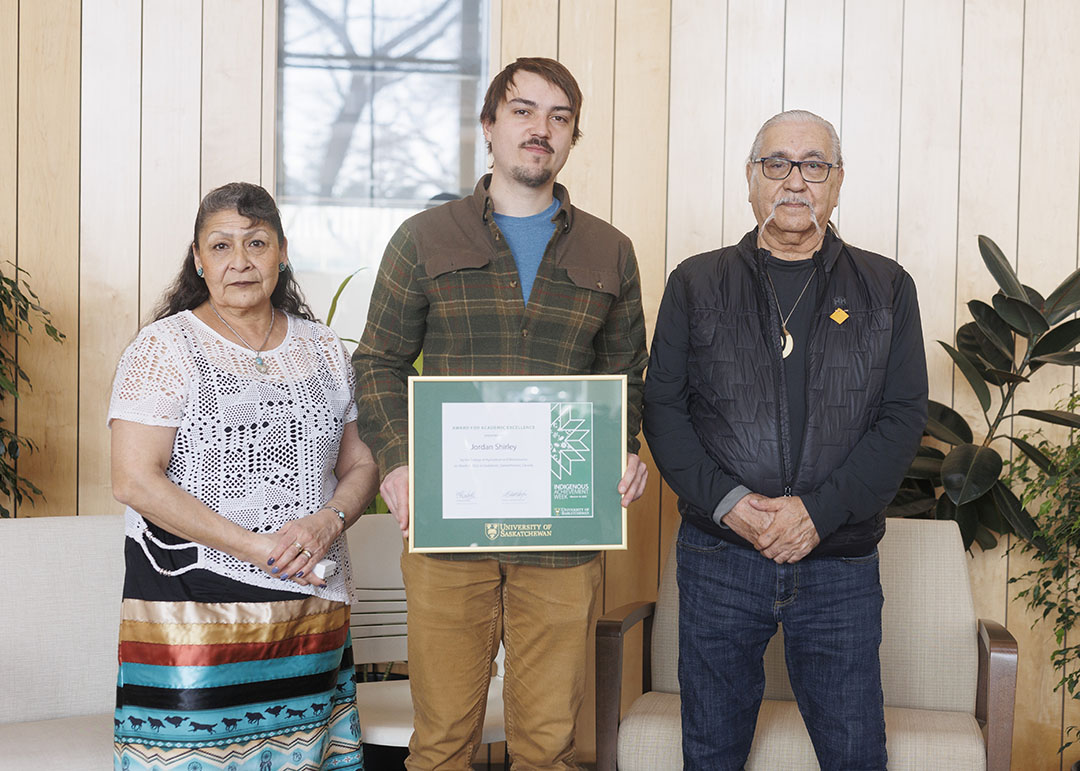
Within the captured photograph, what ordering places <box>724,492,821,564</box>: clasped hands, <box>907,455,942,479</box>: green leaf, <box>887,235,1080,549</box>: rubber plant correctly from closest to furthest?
<box>724,492,821,564</box>: clasped hands
<box>887,235,1080,549</box>: rubber plant
<box>907,455,942,479</box>: green leaf

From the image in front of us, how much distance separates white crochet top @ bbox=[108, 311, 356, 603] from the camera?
6.29ft

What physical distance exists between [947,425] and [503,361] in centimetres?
165

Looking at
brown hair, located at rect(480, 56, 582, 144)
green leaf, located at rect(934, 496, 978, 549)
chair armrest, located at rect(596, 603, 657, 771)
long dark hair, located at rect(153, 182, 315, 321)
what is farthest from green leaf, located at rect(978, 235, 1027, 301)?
long dark hair, located at rect(153, 182, 315, 321)

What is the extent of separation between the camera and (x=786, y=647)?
210 cm

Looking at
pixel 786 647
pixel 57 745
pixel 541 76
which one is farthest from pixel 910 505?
pixel 57 745

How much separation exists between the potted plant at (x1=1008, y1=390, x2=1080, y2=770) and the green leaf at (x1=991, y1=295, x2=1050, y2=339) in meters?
0.27

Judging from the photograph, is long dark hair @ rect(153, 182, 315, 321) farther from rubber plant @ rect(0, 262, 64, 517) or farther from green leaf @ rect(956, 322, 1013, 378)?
green leaf @ rect(956, 322, 1013, 378)

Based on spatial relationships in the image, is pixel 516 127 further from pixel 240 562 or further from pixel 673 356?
pixel 240 562

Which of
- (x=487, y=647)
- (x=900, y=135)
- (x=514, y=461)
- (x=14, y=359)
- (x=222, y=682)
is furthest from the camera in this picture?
(x=900, y=135)

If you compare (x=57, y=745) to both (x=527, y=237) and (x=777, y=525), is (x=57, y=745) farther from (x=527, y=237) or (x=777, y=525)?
(x=777, y=525)

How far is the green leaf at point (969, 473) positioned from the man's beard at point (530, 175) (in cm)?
150

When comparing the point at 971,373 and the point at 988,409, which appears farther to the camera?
the point at 988,409

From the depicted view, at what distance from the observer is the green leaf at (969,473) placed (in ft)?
8.95

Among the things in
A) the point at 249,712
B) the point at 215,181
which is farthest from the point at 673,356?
the point at 215,181
